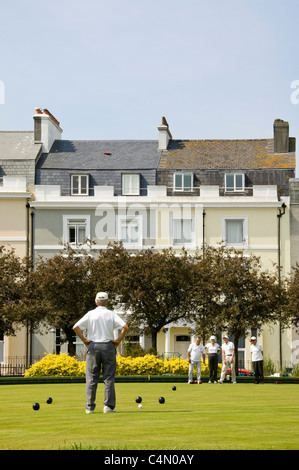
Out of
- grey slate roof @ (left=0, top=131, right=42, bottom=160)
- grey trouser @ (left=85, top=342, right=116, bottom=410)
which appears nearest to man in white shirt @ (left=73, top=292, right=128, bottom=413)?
grey trouser @ (left=85, top=342, right=116, bottom=410)

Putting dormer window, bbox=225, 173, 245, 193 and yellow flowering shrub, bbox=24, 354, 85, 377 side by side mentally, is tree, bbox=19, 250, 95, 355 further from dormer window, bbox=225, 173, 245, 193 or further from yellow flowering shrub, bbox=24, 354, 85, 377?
dormer window, bbox=225, 173, 245, 193

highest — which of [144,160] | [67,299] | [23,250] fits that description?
[144,160]

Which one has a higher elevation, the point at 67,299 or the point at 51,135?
the point at 51,135

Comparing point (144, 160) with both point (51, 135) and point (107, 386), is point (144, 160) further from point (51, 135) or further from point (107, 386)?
point (107, 386)

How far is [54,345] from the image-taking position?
50.9 meters

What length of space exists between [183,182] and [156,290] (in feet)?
37.5

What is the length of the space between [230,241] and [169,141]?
9.47 metres

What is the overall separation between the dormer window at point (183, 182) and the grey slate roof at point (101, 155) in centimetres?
161

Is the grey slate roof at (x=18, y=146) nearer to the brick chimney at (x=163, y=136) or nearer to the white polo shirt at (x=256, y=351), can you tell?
the brick chimney at (x=163, y=136)

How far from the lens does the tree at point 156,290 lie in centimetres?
4394

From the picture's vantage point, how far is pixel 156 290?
146 feet

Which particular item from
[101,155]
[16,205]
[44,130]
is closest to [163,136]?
[101,155]

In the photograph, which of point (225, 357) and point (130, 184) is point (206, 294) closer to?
point (130, 184)
